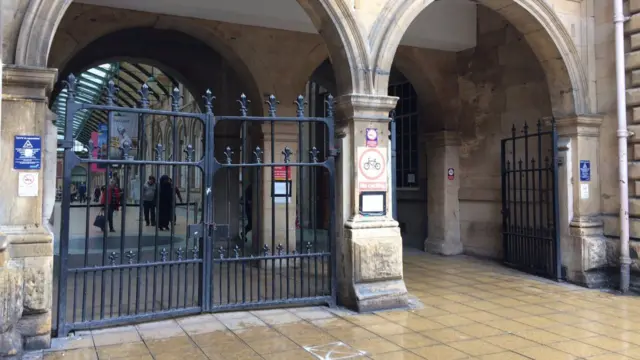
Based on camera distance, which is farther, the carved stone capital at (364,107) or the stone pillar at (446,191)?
the stone pillar at (446,191)

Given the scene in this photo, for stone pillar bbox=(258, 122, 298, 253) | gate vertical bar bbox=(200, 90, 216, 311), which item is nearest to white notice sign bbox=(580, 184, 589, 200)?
stone pillar bbox=(258, 122, 298, 253)

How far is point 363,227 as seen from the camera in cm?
634

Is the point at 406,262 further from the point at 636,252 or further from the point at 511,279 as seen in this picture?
the point at 636,252

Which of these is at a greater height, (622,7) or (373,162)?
(622,7)

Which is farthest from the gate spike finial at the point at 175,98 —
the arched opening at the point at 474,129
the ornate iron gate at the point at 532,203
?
the ornate iron gate at the point at 532,203

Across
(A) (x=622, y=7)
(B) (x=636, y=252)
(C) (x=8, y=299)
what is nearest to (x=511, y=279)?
(B) (x=636, y=252)

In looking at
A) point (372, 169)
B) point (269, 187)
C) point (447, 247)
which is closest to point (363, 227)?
point (372, 169)

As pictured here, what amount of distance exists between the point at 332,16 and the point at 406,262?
5.38 m

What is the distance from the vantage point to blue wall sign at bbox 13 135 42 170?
4.72m

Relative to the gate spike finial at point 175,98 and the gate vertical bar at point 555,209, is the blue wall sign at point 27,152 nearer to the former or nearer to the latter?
the gate spike finial at point 175,98

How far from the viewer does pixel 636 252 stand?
760 centimetres

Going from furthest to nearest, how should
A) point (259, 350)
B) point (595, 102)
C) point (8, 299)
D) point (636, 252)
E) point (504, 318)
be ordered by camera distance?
1. point (595, 102)
2. point (636, 252)
3. point (504, 318)
4. point (259, 350)
5. point (8, 299)

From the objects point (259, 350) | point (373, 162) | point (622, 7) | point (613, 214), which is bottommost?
point (259, 350)

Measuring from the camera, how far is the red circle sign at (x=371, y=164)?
21.1 ft
